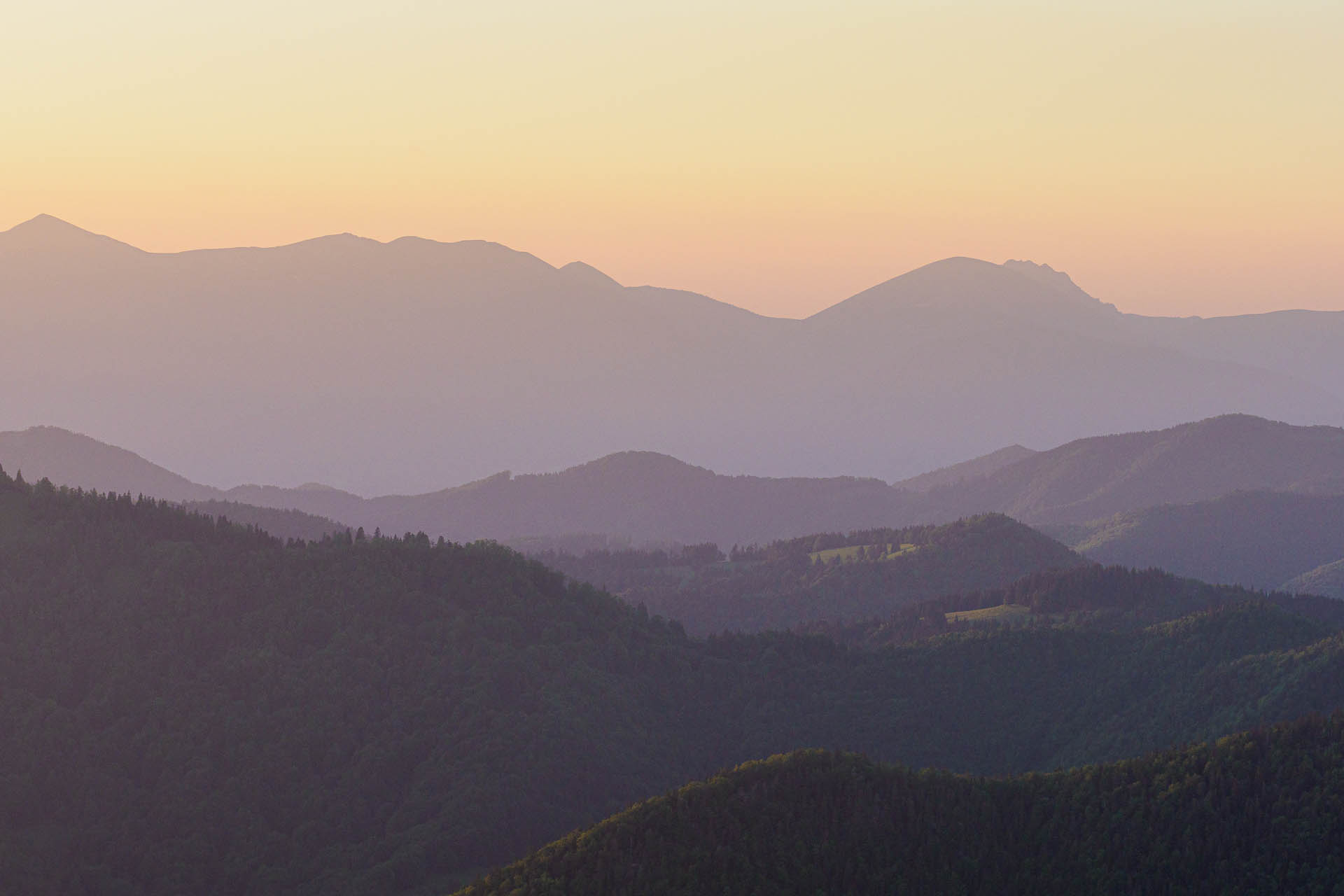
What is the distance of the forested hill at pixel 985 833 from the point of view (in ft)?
365

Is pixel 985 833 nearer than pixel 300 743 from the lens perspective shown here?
Yes

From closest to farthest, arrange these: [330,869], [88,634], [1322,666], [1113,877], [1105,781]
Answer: [1113,877]
[1105,781]
[330,869]
[1322,666]
[88,634]

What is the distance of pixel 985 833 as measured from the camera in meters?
118

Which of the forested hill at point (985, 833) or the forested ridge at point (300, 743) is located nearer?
the forested hill at point (985, 833)

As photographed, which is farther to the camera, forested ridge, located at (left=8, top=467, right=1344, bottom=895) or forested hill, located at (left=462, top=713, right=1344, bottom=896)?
forested ridge, located at (left=8, top=467, right=1344, bottom=895)

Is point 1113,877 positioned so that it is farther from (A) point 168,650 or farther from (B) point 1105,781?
(A) point 168,650

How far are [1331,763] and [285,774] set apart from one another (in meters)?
115

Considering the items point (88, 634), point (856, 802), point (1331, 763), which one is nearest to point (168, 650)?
point (88, 634)

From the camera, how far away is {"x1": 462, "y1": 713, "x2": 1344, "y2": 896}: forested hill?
365ft

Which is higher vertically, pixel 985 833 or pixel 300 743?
pixel 300 743

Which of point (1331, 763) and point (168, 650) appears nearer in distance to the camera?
point (1331, 763)

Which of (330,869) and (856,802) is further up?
(856,802)

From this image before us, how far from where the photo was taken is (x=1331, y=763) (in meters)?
117

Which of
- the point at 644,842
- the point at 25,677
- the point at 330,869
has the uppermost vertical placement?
the point at 25,677
